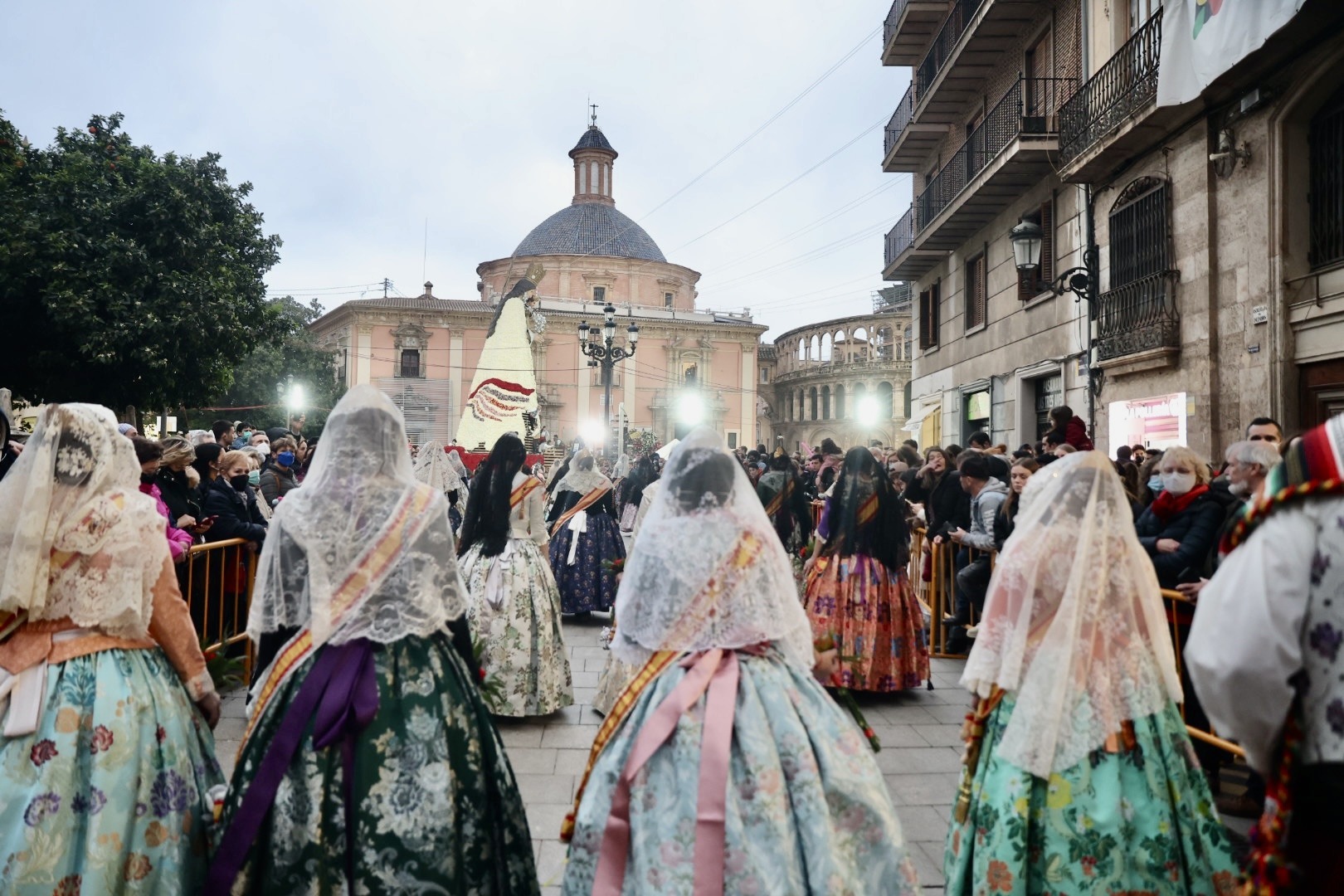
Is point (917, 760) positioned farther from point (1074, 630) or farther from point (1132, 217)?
point (1132, 217)

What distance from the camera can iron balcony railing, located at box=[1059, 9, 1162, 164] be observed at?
10.0 m

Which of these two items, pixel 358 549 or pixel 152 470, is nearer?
pixel 358 549

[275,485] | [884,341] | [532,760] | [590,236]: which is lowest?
[532,760]

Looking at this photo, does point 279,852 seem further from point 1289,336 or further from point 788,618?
point 1289,336

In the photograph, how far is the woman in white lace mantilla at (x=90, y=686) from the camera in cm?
276

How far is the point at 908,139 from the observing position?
1834 centimetres

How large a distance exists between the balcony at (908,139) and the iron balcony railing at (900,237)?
3.71ft

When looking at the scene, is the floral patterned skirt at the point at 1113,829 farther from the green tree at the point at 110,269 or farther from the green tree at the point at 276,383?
the green tree at the point at 276,383

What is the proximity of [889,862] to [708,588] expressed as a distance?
3.23 ft

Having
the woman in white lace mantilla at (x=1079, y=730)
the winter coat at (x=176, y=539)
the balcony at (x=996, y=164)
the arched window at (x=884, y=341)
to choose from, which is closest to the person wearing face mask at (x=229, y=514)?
the winter coat at (x=176, y=539)

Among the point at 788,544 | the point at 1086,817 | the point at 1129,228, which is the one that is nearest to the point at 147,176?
the point at 788,544

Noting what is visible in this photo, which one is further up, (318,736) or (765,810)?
(318,736)

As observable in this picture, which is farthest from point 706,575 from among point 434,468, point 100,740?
point 434,468

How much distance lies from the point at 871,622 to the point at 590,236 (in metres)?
49.8
